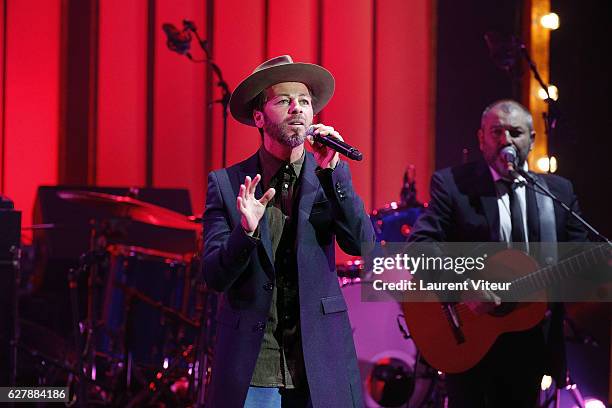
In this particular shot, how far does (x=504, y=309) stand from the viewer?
4457 millimetres

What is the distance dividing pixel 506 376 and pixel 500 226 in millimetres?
754

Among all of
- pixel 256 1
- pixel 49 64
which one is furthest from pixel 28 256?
pixel 256 1

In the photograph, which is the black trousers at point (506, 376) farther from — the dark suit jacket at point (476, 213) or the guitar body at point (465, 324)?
the dark suit jacket at point (476, 213)

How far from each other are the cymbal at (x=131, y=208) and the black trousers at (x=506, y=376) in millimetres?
1969

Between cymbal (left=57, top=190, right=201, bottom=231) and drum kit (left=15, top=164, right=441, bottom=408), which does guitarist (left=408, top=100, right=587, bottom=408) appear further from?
cymbal (left=57, top=190, right=201, bottom=231)

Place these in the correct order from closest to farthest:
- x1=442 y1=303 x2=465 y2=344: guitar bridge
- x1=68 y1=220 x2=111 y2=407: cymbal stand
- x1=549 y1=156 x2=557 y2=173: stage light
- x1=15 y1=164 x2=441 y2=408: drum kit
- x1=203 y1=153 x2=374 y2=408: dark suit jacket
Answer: x1=203 y1=153 x2=374 y2=408: dark suit jacket, x1=442 y1=303 x2=465 y2=344: guitar bridge, x1=68 y1=220 x2=111 y2=407: cymbal stand, x1=15 y1=164 x2=441 y2=408: drum kit, x1=549 y1=156 x2=557 y2=173: stage light

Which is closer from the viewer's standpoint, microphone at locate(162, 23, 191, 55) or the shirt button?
the shirt button

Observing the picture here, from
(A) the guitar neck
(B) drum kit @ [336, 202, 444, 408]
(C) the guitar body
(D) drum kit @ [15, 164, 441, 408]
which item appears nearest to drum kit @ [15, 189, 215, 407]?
(D) drum kit @ [15, 164, 441, 408]

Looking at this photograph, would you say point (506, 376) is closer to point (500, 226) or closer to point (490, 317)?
point (490, 317)

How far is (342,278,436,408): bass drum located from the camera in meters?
6.03

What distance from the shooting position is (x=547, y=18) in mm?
6598

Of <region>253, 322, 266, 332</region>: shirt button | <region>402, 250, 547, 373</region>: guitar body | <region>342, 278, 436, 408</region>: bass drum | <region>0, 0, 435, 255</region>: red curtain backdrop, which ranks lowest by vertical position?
<region>342, 278, 436, 408</region>: bass drum

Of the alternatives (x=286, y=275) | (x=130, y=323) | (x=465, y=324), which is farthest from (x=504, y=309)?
(x=130, y=323)

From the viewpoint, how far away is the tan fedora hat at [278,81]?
11.2 feet
